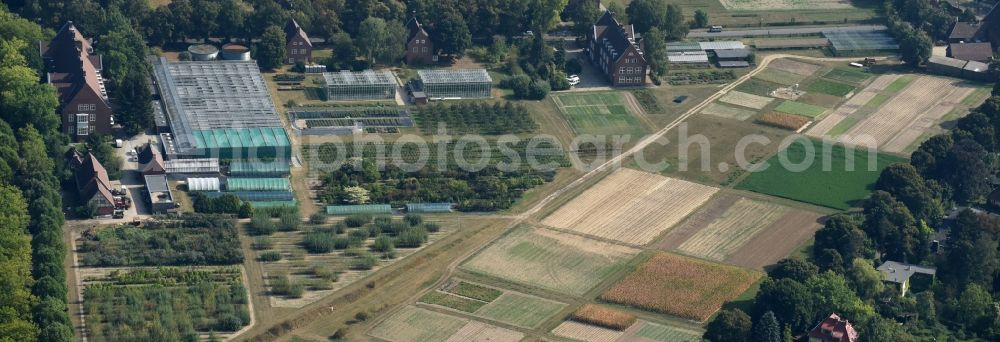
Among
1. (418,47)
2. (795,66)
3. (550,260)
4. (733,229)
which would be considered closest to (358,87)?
(418,47)

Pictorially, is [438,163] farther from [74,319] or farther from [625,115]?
[74,319]

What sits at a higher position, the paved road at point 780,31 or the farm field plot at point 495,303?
the farm field plot at point 495,303

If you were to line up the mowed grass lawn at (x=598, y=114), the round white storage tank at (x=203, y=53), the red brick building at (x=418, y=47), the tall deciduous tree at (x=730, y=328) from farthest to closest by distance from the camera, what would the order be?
1. the red brick building at (x=418, y=47)
2. the round white storage tank at (x=203, y=53)
3. the mowed grass lawn at (x=598, y=114)
4. the tall deciduous tree at (x=730, y=328)

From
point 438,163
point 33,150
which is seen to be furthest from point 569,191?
point 33,150

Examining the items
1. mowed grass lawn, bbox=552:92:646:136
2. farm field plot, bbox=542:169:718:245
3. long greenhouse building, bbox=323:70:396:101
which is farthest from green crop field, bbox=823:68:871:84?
long greenhouse building, bbox=323:70:396:101

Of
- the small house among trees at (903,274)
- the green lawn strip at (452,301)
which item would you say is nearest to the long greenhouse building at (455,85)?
the green lawn strip at (452,301)

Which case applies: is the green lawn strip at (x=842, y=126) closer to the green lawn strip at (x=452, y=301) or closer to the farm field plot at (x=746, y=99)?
the farm field plot at (x=746, y=99)

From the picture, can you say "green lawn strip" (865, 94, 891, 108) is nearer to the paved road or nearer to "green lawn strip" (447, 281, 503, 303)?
the paved road
